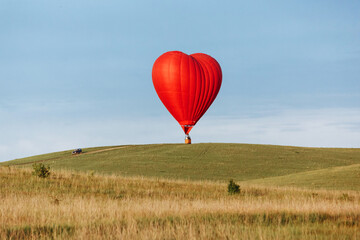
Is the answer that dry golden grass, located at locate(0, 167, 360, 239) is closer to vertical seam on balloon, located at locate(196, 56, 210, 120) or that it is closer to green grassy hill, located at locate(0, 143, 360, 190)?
green grassy hill, located at locate(0, 143, 360, 190)

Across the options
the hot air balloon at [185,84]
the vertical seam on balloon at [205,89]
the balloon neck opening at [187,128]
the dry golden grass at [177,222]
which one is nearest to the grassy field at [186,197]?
the dry golden grass at [177,222]

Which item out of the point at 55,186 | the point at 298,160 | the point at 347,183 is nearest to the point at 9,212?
the point at 55,186

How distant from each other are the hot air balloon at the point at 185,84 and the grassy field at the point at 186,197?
6.80 meters

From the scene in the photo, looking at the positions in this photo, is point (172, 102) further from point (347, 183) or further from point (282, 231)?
point (282, 231)

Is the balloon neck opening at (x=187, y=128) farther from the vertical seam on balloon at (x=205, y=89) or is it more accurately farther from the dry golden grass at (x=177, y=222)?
the dry golden grass at (x=177, y=222)

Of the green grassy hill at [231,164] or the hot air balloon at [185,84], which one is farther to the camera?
the hot air balloon at [185,84]

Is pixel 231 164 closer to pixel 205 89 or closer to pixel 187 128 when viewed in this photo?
pixel 187 128

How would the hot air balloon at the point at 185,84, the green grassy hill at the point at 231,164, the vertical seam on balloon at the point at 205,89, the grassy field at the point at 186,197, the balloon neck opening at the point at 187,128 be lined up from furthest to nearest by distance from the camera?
the balloon neck opening at the point at 187,128
the vertical seam on balloon at the point at 205,89
the hot air balloon at the point at 185,84
the green grassy hill at the point at 231,164
the grassy field at the point at 186,197

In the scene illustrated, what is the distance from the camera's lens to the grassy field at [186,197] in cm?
1163

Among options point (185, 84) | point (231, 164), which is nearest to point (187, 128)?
point (185, 84)

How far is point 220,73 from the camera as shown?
5903 cm

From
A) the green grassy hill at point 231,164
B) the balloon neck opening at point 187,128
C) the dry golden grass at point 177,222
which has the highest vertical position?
the balloon neck opening at point 187,128

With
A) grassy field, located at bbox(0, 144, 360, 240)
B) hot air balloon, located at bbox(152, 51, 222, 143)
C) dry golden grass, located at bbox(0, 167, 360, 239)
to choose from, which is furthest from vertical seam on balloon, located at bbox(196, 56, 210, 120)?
dry golden grass, located at bbox(0, 167, 360, 239)

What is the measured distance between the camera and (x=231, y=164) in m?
57.9
